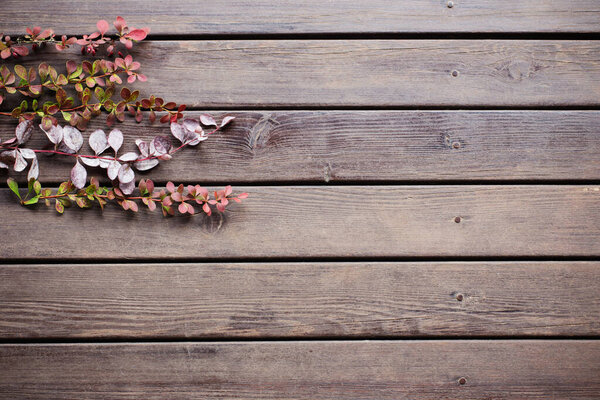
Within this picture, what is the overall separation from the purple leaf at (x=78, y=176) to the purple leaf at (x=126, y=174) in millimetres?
74

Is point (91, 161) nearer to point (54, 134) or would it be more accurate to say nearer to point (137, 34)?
point (54, 134)

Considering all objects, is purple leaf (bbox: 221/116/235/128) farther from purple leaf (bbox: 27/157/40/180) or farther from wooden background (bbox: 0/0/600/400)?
purple leaf (bbox: 27/157/40/180)

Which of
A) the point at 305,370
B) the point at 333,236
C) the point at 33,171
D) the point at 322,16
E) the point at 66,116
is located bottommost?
the point at 305,370

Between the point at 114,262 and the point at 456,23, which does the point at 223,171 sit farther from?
the point at 456,23

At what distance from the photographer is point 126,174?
892 millimetres

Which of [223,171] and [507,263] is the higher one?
[223,171]

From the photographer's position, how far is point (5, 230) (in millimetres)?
910

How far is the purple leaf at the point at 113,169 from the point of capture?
884 millimetres

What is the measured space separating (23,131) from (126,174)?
23 centimetres

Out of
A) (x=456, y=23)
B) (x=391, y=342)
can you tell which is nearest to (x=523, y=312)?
(x=391, y=342)

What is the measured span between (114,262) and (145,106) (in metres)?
0.33

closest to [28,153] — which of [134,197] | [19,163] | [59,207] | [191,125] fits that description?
[19,163]

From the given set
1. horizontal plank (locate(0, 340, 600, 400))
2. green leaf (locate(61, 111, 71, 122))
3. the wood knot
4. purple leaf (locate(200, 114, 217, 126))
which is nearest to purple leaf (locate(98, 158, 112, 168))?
green leaf (locate(61, 111, 71, 122))

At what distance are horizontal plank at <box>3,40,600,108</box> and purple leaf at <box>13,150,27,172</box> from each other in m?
0.21
